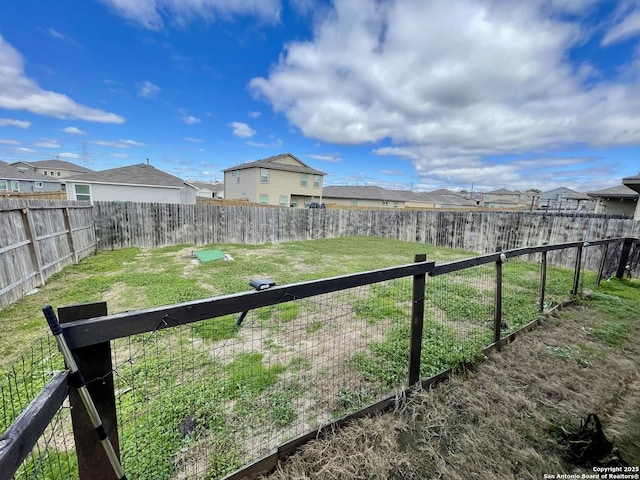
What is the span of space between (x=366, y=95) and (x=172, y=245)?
13063 millimetres

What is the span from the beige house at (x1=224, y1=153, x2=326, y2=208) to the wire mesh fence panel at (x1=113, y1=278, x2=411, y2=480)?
2117 cm

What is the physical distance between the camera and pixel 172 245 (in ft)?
33.6

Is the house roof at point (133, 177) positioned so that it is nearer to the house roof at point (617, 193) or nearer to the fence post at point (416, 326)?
the fence post at point (416, 326)

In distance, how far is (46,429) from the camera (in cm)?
201

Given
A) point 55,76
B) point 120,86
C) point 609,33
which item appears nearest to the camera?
point 609,33

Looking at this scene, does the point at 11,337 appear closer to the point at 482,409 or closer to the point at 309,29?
the point at 482,409

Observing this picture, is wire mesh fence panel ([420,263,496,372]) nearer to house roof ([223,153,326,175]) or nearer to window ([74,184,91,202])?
window ([74,184,91,202])

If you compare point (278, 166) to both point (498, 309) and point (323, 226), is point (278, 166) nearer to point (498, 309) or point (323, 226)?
point (323, 226)

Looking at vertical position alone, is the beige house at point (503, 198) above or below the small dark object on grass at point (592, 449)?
above

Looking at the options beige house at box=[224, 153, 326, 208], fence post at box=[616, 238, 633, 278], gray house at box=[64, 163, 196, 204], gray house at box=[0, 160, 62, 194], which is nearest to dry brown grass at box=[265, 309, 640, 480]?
fence post at box=[616, 238, 633, 278]

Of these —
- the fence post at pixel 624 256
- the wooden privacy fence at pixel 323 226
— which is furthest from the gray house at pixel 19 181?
the fence post at pixel 624 256

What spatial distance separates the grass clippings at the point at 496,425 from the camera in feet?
5.42

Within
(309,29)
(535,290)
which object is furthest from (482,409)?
(309,29)

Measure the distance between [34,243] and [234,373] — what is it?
18.1ft
